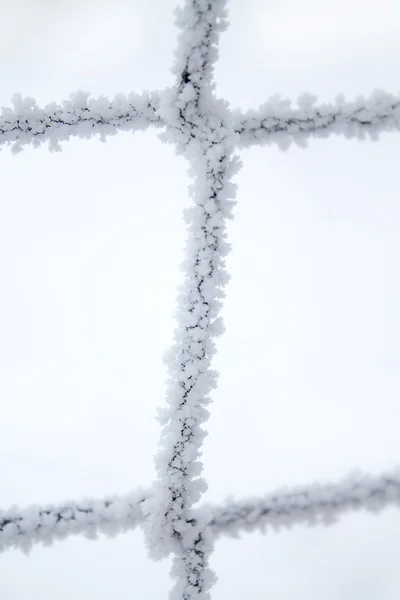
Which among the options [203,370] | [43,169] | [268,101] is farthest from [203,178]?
[43,169]

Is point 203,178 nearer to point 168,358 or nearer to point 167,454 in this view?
point 168,358

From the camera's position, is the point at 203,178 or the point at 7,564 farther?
the point at 7,564

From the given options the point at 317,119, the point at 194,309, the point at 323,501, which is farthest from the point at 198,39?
the point at 323,501

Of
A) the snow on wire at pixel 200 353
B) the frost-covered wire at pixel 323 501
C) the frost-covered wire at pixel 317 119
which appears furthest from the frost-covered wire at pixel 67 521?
the frost-covered wire at pixel 317 119

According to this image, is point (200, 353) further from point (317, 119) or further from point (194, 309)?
point (317, 119)

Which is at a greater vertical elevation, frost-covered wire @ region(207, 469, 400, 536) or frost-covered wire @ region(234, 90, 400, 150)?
frost-covered wire @ region(234, 90, 400, 150)

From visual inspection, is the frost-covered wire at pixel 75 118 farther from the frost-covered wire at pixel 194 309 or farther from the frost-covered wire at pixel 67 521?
the frost-covered wire at pixel 67 521

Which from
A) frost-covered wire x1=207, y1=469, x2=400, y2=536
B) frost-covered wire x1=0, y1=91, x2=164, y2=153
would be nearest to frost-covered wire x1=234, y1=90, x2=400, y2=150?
frost-covered wire x1=0, y1=91, x2=164, y2=153

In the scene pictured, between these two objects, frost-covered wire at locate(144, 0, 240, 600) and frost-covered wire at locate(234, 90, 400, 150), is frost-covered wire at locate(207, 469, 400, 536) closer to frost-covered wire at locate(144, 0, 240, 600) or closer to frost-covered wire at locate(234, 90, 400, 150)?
frost-covered wire at locate(144, 0, 240, 600)
